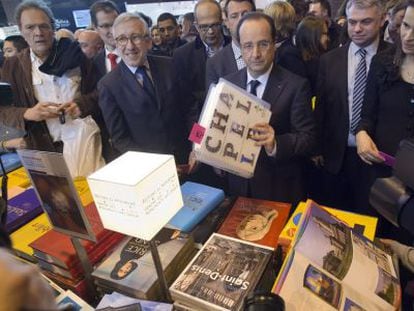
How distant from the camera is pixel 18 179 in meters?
2.01

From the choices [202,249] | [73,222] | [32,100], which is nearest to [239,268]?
[202,249]

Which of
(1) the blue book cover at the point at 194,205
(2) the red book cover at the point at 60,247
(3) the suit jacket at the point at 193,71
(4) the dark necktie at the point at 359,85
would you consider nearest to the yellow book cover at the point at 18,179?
(2) the red book cover at the point at 60,247

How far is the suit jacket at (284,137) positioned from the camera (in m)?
1.68

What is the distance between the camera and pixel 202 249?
1.24 metres

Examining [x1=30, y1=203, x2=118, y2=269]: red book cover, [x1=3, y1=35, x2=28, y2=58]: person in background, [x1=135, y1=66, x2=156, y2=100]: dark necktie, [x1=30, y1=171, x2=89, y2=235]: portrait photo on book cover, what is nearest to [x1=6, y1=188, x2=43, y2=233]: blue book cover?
[x1=30, y1=203, x2=118, y2=269]: red book cover

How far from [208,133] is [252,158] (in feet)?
0.95

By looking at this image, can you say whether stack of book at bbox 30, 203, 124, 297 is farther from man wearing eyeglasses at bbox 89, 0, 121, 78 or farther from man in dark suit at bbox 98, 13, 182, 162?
man wearing eyeglasses at bbox 89, 0, 121, 78

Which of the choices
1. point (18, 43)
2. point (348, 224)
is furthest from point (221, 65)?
point (18, 43)

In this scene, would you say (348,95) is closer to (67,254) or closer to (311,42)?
(311,42)

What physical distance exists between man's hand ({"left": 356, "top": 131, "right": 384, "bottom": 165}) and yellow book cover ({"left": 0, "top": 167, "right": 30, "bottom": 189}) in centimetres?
191

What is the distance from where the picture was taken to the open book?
37.4 inches

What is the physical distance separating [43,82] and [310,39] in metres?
2.00

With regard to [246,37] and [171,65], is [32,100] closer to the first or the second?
[171,65]

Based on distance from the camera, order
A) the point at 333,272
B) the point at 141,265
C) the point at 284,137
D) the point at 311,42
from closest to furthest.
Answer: the point at 333,272
the point at 141,265
the point at 284,137
the point at 311,42
